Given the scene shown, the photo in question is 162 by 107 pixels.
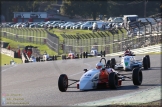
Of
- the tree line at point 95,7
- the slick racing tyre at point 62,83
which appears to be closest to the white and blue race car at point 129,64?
the slick racing tyre at point 62,83

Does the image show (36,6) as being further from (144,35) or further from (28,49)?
(144,35)

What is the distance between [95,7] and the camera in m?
80.1

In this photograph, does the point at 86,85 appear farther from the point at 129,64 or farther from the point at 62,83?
the point at 129,64

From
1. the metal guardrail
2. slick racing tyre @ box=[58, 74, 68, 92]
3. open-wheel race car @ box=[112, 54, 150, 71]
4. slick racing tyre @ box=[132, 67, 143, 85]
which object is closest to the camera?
slick racing tyre @ box=[58, 74, 68, 92]

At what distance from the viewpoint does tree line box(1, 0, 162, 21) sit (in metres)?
68.9

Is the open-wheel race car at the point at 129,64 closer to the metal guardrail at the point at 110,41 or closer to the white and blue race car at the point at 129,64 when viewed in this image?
the white and blue race car at the point at 129,64

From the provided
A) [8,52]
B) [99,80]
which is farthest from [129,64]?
[8,52]

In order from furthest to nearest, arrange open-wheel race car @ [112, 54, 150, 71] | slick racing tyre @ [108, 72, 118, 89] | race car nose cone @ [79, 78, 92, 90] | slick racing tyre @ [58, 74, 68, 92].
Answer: open-wheel race car @ [112, 54, 150, 71], slick racing tyre @ [58, 74, 68, 92], race car nose cone @ [79, 78, 92, 90], slick racing tyre @ [108, 72, 118, 89]

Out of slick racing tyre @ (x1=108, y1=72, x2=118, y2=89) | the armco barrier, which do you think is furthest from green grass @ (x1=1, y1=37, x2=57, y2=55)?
slick racing tyre @ (x1=108, y1=72, x2=118, y2=89)

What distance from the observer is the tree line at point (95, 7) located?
6888 cm

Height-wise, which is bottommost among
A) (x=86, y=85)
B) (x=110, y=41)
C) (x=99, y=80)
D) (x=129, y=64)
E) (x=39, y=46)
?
(x=86, y=85)

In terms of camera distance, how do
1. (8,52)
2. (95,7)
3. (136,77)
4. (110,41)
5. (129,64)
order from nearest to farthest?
(136,77) < (129,64) < (110,41) < (8,52) < (95,7)

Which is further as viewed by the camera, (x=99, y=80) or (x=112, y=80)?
(x=99, y=80)

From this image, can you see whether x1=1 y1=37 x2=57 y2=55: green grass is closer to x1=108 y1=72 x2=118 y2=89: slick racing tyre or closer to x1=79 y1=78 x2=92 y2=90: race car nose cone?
x1=79 y1=78 x2=92 y2=90: race car nose cone
